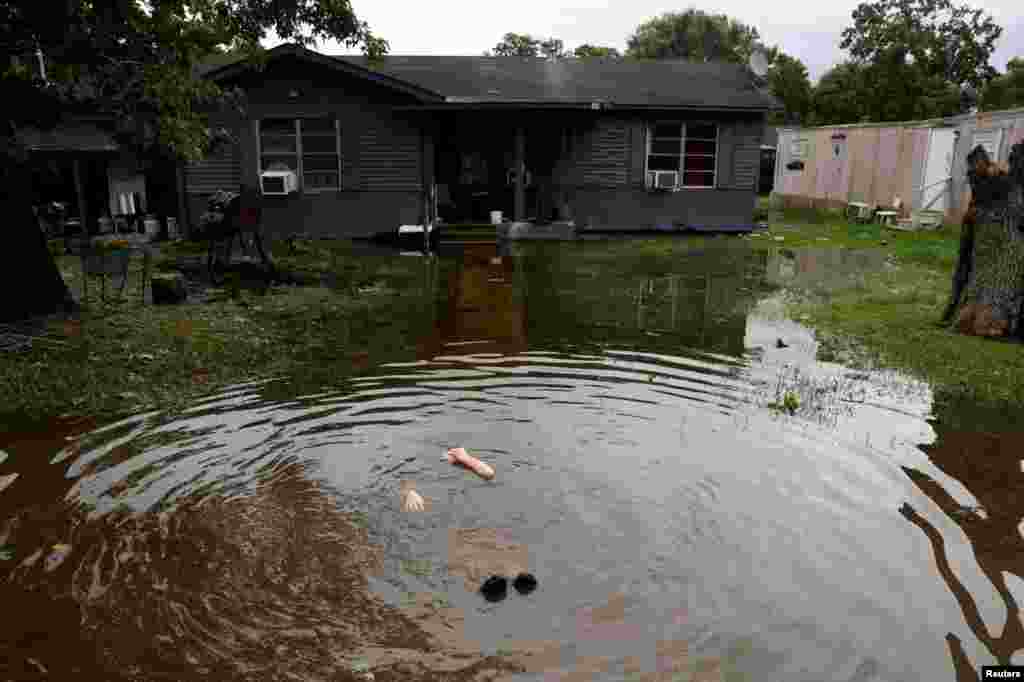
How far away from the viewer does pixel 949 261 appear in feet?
54.2

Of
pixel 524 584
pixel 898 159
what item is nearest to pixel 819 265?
pixel 898 159

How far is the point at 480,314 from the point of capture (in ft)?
38.6

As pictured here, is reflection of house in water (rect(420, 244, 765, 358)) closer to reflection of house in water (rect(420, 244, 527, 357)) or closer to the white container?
reflection of house in water (rect(420, 244, 527, 357))

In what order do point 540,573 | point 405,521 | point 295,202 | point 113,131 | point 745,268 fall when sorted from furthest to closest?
point 295,202
point 745,268
point 113,131
point 405,521
point 540,573

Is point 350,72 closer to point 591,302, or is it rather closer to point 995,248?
point 591,302

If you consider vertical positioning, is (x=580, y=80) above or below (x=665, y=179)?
above

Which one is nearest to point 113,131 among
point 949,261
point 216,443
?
point 216,443

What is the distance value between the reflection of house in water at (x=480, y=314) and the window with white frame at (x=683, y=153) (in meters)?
6.63

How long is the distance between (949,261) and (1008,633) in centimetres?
1411

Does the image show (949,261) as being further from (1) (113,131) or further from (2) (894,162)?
(1) (113,131)

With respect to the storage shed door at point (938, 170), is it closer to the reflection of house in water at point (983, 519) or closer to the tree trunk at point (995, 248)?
the tree trunk at point (995, 248)

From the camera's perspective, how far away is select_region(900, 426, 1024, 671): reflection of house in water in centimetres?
426

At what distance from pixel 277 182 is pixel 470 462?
14239mm

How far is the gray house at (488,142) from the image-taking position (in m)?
19.0
